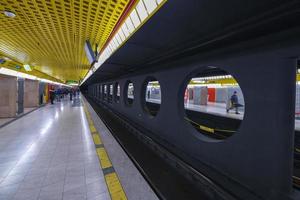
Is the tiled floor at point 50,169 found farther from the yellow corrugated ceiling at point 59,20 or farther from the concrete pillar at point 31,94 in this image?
the concrete pillar at point 31,94

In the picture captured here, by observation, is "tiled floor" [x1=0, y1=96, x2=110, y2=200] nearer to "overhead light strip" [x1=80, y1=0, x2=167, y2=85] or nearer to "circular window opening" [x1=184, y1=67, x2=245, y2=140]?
"circular window opening" [x1=184, y1=67, x2=245, y2=140]

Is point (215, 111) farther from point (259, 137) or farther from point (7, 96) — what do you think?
point (7, 96)

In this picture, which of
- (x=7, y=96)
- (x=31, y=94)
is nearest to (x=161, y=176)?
(x=7, y=96)

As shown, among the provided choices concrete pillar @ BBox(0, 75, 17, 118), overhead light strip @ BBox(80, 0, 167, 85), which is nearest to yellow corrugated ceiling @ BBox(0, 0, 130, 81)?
overhead light strip @ BBox(80, 0, 167, 85)

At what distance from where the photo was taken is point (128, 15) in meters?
2.34

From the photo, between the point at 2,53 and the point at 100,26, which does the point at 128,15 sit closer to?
the point at 100,26

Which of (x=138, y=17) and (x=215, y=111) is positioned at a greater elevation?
(x=138, y=17)

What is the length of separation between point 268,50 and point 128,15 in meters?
1.83

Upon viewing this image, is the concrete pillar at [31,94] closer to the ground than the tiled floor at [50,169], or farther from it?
farther from it

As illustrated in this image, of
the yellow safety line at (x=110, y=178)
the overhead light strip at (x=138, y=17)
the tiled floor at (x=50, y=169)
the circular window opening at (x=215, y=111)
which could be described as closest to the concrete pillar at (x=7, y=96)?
the tiled floor at (x=50, y=169)

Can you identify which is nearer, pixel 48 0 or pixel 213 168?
pixel 48 0

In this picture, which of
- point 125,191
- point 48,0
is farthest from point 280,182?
point 48,0

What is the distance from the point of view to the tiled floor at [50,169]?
230 centimetres

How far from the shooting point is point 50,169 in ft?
9.73
